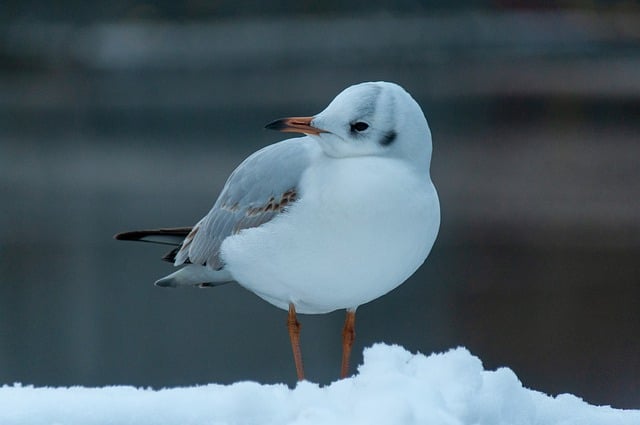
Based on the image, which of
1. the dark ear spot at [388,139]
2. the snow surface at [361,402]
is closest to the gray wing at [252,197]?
the dark ear spot at [388,139]

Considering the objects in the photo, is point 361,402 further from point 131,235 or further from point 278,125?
point 131,235

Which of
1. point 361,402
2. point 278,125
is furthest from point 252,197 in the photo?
point 361,402

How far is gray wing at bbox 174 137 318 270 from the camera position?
1348 mm

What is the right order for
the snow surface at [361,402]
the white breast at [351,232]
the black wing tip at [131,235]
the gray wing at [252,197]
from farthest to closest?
the black wing tip at [131,235]
the gray wing at [252,197]
the white breast at [351,232]
the snow surface at [361,402]

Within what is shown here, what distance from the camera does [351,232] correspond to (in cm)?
123

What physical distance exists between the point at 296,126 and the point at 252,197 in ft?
0.62

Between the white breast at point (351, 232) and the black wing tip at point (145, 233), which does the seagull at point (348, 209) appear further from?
the black wing tip at point (145, 233)

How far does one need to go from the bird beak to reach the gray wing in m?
0.08

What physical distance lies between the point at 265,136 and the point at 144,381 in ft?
6.93

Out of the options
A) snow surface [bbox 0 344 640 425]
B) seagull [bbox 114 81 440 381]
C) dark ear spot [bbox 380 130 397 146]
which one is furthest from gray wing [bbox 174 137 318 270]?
snow surface [bbox 0 344 640 425]

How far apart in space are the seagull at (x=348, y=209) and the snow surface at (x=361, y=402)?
0.47 ft

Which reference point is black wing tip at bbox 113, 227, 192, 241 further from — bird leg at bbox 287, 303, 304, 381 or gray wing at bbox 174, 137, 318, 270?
bird leg at bbox 287, 303, 304, 381

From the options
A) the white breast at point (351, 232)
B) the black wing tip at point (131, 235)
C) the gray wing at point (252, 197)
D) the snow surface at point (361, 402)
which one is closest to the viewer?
the snow surface at point (361, 402)

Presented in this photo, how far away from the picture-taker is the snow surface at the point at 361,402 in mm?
1022
